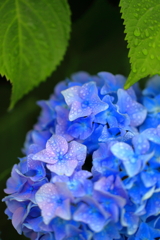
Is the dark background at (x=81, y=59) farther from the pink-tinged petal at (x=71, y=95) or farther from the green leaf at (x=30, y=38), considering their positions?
the pink-tinged petal at (x=71, y=95)

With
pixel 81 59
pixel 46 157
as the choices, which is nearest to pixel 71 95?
pixel 46 157

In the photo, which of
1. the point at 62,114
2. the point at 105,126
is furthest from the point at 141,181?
the point at 62,114

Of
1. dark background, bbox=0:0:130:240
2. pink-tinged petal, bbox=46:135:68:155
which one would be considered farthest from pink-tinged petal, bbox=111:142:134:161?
dark background, bbox=0:0:130:240

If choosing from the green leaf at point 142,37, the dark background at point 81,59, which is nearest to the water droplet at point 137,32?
the green leaf at point 142,37

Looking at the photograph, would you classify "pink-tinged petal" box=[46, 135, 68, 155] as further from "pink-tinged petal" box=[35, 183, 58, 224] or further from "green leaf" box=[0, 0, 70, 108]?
"green leaf" box=[0, 0, 70, 108]

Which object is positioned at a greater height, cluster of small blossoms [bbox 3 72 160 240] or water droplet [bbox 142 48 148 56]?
water droplet [bbox 142 48 148 56]

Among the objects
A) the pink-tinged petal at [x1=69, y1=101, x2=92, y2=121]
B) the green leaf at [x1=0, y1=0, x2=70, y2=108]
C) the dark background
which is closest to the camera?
the pink-tinged petal at [x1=69, y1=101, x2=92, y2=121]

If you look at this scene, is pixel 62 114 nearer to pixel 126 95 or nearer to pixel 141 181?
pixel 126 95

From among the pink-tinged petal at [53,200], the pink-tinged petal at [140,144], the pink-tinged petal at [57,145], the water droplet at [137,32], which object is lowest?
the pink-tinged petal at [140,144]
